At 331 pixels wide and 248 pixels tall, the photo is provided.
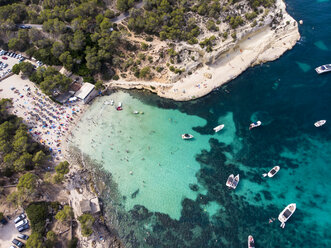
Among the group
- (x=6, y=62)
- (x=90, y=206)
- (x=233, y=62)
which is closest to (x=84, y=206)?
(x=90, y=206)

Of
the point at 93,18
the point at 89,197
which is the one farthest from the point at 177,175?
the point at 93,18

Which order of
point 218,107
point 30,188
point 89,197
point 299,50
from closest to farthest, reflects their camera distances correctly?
point 30,188, point 89,197, point 218,107, point 299,50

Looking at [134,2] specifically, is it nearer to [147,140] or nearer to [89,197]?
[147,140]

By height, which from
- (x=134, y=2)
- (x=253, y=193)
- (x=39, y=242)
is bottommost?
(x=253, y=193)

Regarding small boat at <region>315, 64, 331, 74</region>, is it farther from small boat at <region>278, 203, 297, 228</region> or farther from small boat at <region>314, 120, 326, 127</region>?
small boat at <region>278, 203, 297, 228</region>

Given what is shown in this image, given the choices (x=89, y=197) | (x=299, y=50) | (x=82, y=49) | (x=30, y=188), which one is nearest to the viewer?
(x=30, y=188)
